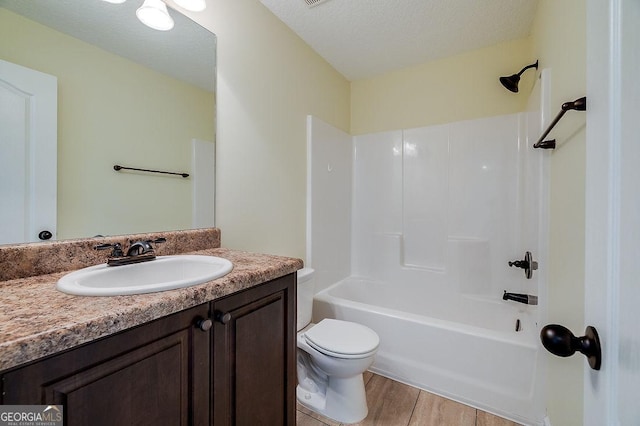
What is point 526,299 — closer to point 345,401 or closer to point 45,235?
point 345,401

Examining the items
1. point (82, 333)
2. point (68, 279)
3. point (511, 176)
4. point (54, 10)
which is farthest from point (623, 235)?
point (511, 176)

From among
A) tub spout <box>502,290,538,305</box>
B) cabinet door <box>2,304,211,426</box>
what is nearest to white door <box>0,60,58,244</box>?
cabinet door <box>2,304,211,426</box>

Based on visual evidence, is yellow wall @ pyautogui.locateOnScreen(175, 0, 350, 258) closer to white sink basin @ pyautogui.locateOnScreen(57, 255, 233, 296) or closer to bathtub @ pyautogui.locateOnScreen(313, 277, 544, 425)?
white sink basin @ pyautogui.locateOnScreen(57, 255, 233, 296)

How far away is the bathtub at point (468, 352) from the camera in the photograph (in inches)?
56.9

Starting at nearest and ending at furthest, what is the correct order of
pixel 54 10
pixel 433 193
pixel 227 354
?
pixel 227 354, pixel 54 10, pixel 433 193

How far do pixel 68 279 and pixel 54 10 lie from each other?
94cm

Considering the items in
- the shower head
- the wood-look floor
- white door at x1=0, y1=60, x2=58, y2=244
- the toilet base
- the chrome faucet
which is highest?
the shower head

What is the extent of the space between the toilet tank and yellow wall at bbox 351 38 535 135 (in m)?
1.70

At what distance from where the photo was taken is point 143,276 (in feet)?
3.21

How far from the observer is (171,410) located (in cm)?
66

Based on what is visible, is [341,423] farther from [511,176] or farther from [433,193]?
[511,176]

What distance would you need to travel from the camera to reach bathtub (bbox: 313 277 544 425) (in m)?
1.45

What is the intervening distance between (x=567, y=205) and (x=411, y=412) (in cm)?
134

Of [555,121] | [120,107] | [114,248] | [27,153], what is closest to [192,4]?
[120,107]
